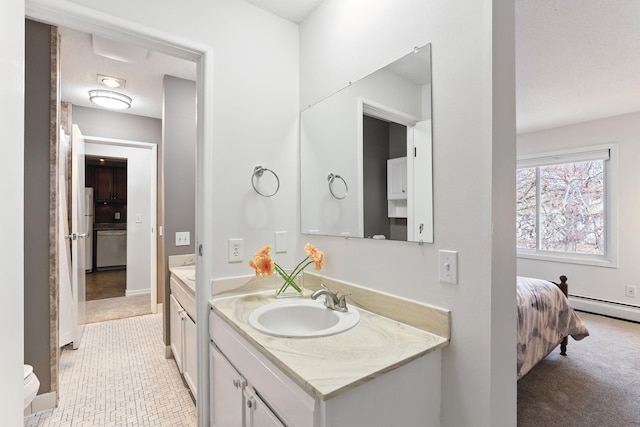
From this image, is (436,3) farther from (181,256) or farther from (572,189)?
(572,189)

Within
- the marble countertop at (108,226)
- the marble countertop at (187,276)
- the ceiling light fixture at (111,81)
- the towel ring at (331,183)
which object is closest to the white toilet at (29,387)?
the marble countertop at (187,276)

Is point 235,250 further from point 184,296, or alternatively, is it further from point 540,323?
point 540,323

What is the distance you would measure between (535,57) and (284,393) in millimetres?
2986

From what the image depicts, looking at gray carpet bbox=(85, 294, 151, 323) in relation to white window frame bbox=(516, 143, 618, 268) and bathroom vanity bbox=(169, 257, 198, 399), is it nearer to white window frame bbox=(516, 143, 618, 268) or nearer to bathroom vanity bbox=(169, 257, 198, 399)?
bathroom vanity bbox=(169, 257, 198, 399)

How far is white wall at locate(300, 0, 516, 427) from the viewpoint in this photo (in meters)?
0.98

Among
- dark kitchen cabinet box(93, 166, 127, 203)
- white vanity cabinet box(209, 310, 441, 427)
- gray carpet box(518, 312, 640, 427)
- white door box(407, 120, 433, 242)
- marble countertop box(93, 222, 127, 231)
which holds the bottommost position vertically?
gray carpet box(518, 312, 640, 427)

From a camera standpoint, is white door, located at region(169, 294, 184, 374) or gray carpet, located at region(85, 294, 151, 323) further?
gray carpet, located at region(85, 294, 151, 323)

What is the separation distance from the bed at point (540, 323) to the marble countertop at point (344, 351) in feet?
4.56

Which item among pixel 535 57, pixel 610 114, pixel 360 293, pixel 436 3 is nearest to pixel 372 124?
pixel 436 3

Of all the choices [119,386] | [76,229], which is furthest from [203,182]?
[76,229]

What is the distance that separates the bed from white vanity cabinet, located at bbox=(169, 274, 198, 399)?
211cm

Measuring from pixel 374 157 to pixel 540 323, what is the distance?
195cm

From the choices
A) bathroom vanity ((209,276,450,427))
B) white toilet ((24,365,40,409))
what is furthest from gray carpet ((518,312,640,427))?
white toilet ((24,365,40,409))

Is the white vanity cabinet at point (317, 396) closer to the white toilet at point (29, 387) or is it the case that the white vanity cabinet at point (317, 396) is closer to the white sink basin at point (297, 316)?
the white sink basin at point (297, 316)
